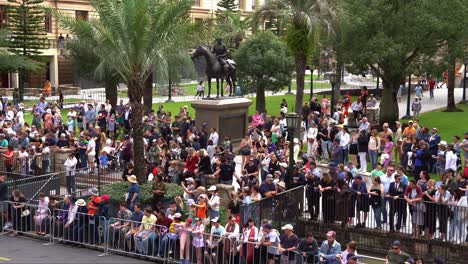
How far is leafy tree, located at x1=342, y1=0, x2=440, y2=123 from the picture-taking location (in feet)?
103

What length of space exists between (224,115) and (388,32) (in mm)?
9073

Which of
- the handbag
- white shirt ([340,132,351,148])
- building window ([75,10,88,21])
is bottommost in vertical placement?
the handbag

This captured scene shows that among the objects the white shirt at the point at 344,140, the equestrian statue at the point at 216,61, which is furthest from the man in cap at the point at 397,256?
the equestrian statue at the point at 216,61

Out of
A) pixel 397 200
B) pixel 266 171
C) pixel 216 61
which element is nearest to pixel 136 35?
pixel 266 171

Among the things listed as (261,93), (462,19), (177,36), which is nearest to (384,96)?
(462,19)

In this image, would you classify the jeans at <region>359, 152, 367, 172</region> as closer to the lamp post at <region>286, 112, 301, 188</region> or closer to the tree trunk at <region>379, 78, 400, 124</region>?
the lamp post at <region>286, 112, 301, 188</region>

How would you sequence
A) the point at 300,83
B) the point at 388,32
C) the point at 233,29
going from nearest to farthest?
1. the point at 388,32
2. the point at 300,83
3. the point at 233,29

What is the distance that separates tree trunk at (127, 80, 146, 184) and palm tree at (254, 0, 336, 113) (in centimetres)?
1183

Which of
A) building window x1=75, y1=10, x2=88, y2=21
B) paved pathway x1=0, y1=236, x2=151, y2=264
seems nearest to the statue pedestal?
paved pathway x1=0, y1=236, x2=151, y2=264

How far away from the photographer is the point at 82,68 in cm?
4231

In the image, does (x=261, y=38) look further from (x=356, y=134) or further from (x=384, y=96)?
(x=356, y=134)

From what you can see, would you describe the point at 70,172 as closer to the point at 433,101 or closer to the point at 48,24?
the point at 433,101

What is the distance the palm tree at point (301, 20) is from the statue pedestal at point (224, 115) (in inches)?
159

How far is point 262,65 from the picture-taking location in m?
41.0
